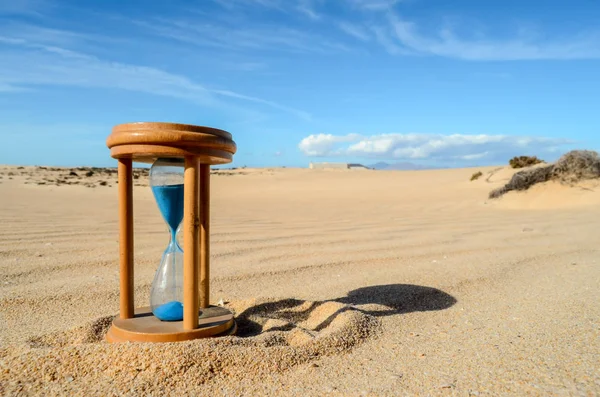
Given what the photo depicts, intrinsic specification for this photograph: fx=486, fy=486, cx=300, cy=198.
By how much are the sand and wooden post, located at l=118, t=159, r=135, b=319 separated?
0.22 m

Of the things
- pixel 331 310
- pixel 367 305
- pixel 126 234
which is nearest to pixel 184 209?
pixel 126 234

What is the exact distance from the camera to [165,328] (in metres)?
2.20

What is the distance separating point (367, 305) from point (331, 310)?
388mm

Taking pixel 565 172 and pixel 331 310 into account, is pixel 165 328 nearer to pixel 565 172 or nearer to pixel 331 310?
pixel 331 310

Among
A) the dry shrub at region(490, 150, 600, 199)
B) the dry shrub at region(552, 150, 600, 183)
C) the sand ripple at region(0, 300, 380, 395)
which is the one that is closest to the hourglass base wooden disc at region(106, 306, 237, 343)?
the sand ripple at region(0, 300, 380, 395)

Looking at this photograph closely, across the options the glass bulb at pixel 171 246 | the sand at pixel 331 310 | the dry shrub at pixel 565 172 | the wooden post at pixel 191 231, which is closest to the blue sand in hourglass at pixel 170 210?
the glass bulb at pixel 171 246

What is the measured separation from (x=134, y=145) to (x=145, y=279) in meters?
1.86

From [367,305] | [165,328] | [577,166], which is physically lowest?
[367,305]

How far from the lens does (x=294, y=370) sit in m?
1.91

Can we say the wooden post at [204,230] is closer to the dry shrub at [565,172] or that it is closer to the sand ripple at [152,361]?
the sand ripple at [152,361]

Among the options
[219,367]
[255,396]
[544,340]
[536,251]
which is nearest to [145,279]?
[219,367]

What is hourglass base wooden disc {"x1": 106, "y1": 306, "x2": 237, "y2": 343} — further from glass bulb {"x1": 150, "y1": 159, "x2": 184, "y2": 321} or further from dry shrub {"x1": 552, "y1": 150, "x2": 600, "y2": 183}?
dry shrub {"x1": 552, "y1": 150, "x2": 600, "y2": 183}

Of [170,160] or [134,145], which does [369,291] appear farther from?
[134,145]

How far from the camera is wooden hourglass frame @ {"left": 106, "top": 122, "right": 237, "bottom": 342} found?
205 cm
